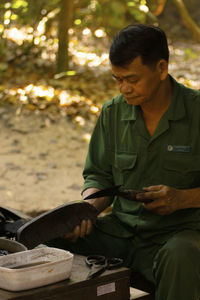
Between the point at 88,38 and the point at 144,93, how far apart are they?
7.72 meters

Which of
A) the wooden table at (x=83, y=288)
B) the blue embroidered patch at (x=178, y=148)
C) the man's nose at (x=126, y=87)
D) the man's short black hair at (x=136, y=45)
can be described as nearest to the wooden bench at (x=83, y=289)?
the wooden table at (x=83, y=288)

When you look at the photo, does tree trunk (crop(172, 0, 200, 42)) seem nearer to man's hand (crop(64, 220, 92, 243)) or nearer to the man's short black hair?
the man's short black hair

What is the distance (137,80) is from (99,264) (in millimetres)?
930

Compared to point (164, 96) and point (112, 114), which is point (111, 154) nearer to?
point (112, 114)

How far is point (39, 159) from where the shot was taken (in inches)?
257

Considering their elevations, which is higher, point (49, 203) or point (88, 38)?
point (88, 38)

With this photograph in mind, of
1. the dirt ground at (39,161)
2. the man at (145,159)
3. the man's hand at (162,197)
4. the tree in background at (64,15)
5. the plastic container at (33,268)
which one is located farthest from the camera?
the tree in background at (64,15)

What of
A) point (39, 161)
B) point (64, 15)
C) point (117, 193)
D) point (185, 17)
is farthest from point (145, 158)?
point (64, 15)

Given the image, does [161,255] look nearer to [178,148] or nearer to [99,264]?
[99,264]

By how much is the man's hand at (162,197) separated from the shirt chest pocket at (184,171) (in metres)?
0.19

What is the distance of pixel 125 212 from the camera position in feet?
10.3

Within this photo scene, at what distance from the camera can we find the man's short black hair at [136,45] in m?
2.94

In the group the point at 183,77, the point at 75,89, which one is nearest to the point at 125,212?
the point at 75,89

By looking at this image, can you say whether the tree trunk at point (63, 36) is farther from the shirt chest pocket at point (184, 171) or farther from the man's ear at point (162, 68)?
the shirt chest pocket at point (184, 171)
